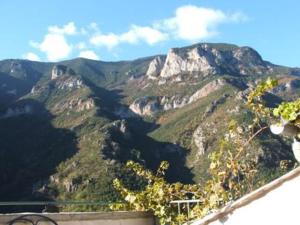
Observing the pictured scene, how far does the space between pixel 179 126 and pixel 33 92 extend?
202 ft

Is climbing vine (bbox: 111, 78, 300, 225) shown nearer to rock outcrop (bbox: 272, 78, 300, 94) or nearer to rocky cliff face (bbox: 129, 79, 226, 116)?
rocky cliff face (bbox: 129, 79, 226, 116)

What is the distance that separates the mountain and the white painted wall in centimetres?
8915

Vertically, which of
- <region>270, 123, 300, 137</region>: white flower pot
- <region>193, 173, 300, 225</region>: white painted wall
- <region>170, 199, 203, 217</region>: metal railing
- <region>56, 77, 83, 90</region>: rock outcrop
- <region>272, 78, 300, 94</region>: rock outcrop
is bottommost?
<region>170, 199, 203, 217</region>: metal railing

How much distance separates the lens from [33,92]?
196000mm

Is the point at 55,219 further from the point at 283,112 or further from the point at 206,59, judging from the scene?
the point at 206,59

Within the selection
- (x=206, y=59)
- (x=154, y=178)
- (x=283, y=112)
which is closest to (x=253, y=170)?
(x=154, y=178)

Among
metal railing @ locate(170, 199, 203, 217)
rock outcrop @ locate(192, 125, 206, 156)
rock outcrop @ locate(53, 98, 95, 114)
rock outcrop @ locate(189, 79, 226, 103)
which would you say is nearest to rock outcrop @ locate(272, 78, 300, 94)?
rock outcrop @ locate(189, 79, 226, 103)

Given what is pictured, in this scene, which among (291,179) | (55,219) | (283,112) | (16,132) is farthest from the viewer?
(16,132)

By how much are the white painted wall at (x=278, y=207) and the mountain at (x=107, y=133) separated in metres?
89.2

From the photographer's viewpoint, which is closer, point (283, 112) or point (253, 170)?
point (283, 112)

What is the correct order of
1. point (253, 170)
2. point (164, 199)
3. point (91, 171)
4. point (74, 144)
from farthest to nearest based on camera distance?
point (74, 144) < point (91, 171) < point (253, 170) < point (164, 199)

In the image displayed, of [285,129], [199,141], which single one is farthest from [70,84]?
[285,129]

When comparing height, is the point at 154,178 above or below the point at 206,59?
below

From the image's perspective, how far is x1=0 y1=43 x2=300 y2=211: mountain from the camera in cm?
11538
